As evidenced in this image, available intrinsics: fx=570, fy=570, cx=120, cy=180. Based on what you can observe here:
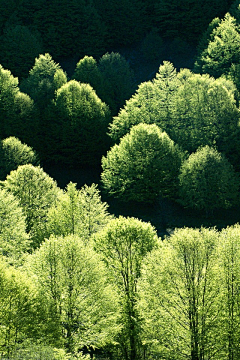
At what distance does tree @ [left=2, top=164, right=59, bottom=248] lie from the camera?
6625 centimetres

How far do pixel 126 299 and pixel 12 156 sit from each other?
130ft

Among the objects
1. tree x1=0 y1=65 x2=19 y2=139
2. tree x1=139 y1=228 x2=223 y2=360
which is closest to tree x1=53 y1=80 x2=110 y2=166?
tree x1=0 y1=65 x2=19 y2=139

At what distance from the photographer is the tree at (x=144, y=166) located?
7894cm

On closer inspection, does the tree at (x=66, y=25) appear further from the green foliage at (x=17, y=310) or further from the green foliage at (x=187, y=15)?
the green foliage at (x=17, y=310)

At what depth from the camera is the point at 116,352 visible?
48.8 meters

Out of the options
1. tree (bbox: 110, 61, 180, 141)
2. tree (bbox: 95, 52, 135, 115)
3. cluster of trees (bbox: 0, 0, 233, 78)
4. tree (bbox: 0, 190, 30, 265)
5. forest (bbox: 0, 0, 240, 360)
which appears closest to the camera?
forest (bbox: 0, 0, 240, 360)

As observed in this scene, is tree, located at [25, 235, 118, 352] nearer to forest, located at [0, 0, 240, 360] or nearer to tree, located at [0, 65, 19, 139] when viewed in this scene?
forest, located at [0, 0, 240, 360]

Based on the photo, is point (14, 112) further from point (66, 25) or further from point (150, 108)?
point (66, 25)

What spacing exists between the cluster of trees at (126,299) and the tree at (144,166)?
2749 cm

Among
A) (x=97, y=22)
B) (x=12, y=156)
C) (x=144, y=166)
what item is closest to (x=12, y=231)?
(x=12, y=156)

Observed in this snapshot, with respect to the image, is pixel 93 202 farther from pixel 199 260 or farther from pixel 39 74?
pixel 39 74

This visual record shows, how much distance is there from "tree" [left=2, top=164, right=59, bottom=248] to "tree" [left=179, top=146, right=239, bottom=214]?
18030 millimetres

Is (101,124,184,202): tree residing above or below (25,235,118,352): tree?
above

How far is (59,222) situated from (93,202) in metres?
4.48
